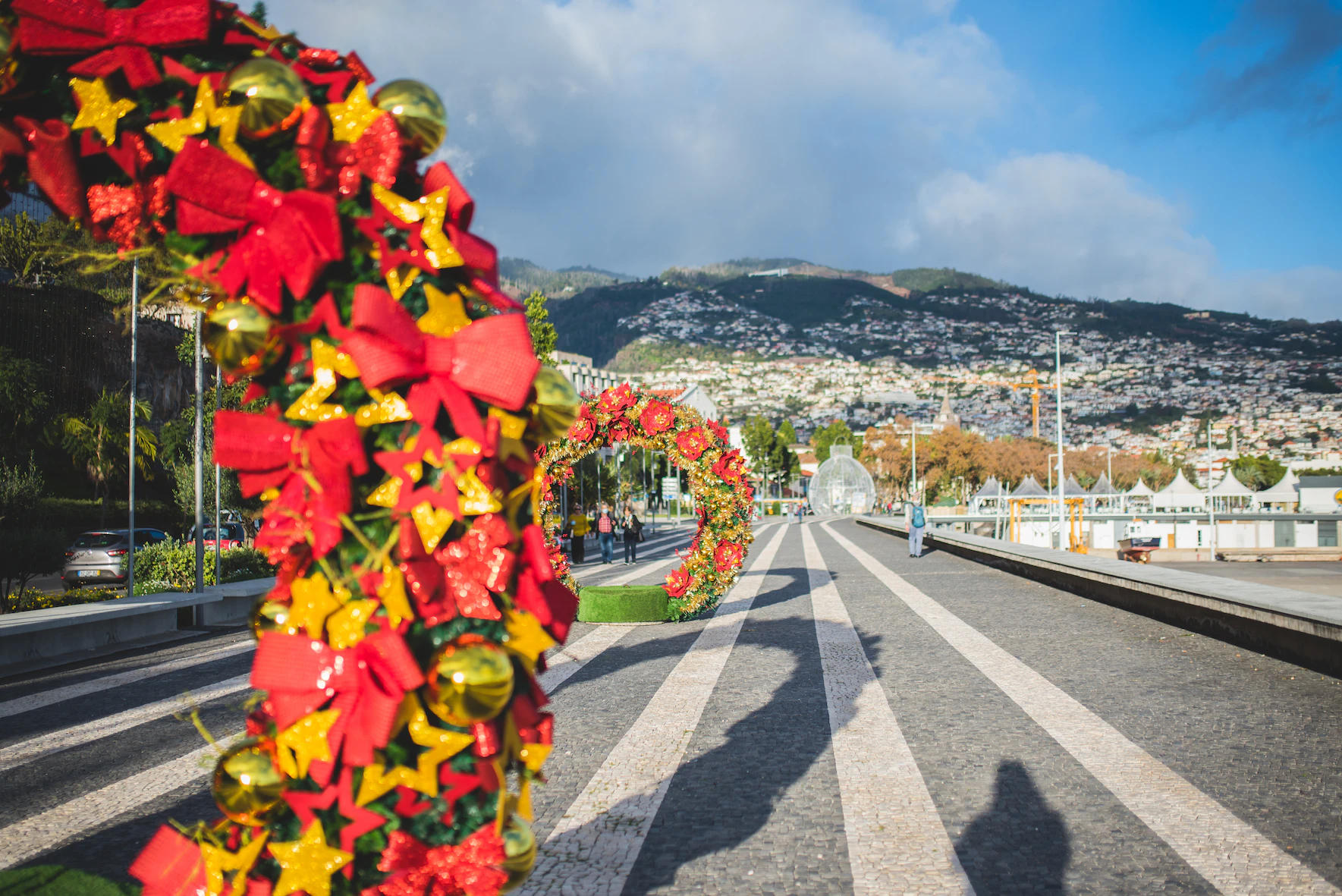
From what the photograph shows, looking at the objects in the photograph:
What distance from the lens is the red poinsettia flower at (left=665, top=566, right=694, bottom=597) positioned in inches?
493

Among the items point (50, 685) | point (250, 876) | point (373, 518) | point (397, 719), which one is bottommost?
point (50, 685)

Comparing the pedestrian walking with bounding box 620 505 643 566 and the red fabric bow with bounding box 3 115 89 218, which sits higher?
the red fabric bow with bounding box 3 115 89 218

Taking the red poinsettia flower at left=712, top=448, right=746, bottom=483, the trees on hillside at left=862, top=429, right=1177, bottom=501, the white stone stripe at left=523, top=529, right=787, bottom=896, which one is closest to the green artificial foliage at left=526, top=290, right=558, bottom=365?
the red poinsettia flower at left=712, top=448, right=746, bottom=483

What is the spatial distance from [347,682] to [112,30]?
5.54 ft

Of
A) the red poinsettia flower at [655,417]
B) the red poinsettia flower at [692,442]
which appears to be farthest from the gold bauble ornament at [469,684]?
the red poinsettia flower at [692,442]

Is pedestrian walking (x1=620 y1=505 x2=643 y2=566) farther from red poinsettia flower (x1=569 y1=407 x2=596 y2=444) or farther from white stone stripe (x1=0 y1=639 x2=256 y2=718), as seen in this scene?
white stone stripe (x1=0 y1=639 x2=256 y2=718)

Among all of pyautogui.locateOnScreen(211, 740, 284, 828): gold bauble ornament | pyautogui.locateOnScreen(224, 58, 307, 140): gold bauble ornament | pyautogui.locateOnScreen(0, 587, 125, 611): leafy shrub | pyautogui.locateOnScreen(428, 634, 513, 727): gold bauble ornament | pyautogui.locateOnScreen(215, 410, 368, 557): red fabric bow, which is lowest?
pyautogui.locateOnScreen(0, 587, 125, 611): leafy shrub

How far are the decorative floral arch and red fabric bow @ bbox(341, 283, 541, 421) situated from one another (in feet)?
33.7

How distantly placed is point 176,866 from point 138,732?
5.74 metres

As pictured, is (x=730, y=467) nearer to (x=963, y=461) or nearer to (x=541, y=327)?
(x=541, y=327)

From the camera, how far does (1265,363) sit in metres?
192

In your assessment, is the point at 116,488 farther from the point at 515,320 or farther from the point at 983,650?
the point at 515,320

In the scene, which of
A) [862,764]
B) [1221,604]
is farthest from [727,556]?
[862,764]

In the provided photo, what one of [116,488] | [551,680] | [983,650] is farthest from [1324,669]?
[116,488]
